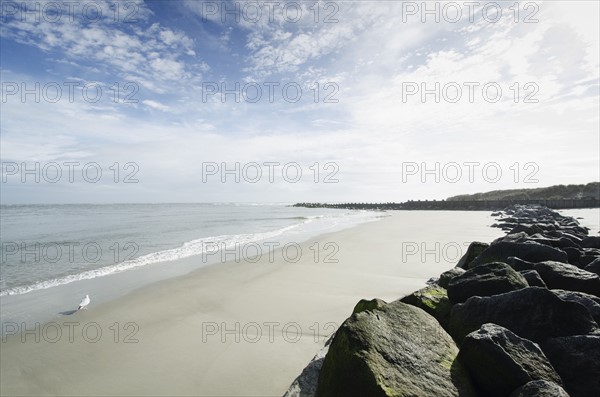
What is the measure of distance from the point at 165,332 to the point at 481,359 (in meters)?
5.39

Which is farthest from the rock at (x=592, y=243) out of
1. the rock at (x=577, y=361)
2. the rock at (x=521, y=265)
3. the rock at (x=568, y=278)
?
the rock at (x=577, y=361)

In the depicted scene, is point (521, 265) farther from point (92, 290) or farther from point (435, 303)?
point (92, 290)

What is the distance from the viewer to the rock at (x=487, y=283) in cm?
421

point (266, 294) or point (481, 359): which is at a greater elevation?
point (481, 359)

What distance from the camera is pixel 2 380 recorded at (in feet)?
15.5

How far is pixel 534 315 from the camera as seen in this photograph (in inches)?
132

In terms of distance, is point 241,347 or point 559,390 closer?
point 559,390

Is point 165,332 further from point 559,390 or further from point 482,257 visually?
point 482,257

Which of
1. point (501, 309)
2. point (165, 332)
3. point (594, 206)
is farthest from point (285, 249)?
point (594, 206)

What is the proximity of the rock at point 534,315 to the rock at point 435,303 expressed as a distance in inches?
23.2

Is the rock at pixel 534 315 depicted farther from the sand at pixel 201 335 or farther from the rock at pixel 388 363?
the sand at pixel 201 335

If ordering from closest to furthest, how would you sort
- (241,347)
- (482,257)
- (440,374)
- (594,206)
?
(440,374) → (241,347) → (482,257) → (594,206)

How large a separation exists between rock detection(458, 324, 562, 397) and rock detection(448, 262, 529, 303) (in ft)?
4.79

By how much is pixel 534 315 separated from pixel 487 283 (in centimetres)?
101
